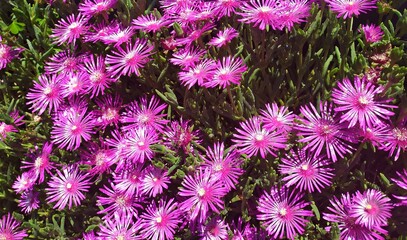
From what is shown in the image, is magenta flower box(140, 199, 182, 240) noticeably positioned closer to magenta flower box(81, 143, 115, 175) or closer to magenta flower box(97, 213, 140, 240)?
magenta flower box(97, 213, 140, 240)

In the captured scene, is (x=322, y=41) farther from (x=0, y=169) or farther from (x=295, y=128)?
(x=0, y=169)

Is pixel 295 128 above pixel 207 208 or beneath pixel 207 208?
Result: above

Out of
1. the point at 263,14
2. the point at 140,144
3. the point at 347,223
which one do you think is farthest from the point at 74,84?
the point at 347,223

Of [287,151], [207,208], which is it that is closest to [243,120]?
[287,151]

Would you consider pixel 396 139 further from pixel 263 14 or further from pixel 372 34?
pixel 263 14

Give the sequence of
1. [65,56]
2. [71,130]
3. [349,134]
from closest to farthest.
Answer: [349,134]
[71,130]
[65,56]

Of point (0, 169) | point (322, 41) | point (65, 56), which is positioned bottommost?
point (0, 169)

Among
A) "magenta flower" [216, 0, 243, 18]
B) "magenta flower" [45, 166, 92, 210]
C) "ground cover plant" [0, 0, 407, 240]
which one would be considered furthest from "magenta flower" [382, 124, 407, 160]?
"magenta flower" [45, 166, 92, 210]

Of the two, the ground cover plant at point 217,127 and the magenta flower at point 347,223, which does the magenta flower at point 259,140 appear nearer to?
the ground cover plant at point 217,127

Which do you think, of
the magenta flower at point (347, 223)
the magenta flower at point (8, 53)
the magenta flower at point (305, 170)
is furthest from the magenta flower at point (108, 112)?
the magenta flower at point (347, 223)
